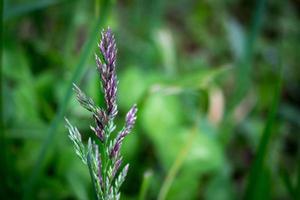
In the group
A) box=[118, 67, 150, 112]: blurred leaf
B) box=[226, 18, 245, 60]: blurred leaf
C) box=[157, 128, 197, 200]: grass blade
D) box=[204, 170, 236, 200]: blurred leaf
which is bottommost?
box=[204, 170, 236, 200]: blurred leaf

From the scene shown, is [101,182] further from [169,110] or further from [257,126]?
[257,126]

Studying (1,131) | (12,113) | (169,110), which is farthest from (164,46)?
(1,131)

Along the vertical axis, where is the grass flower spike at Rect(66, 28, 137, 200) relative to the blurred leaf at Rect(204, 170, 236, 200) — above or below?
above

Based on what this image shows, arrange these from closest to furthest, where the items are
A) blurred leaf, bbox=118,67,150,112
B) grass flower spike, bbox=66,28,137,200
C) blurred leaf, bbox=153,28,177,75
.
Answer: grass flower spike, bbox=66,28,137,200 < blurred leaf, bbox=118,67,150,112 < blurred leaf, bbox=153,28,177,75

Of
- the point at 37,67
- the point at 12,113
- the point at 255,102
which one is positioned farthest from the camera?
the point at 255,102

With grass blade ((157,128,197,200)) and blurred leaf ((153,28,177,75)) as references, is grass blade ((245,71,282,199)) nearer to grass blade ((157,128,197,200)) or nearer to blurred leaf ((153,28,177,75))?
grass blade ((157,128,197,200))

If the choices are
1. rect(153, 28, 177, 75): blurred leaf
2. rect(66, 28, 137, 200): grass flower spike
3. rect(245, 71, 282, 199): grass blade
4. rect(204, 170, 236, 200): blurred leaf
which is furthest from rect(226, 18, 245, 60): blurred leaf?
rect(66, 28, 137, 200): grass flower spike

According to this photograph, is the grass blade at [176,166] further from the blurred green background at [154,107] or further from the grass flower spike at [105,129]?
the grass flower spike at [105,129]

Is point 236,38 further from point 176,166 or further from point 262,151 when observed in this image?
point 262,151
